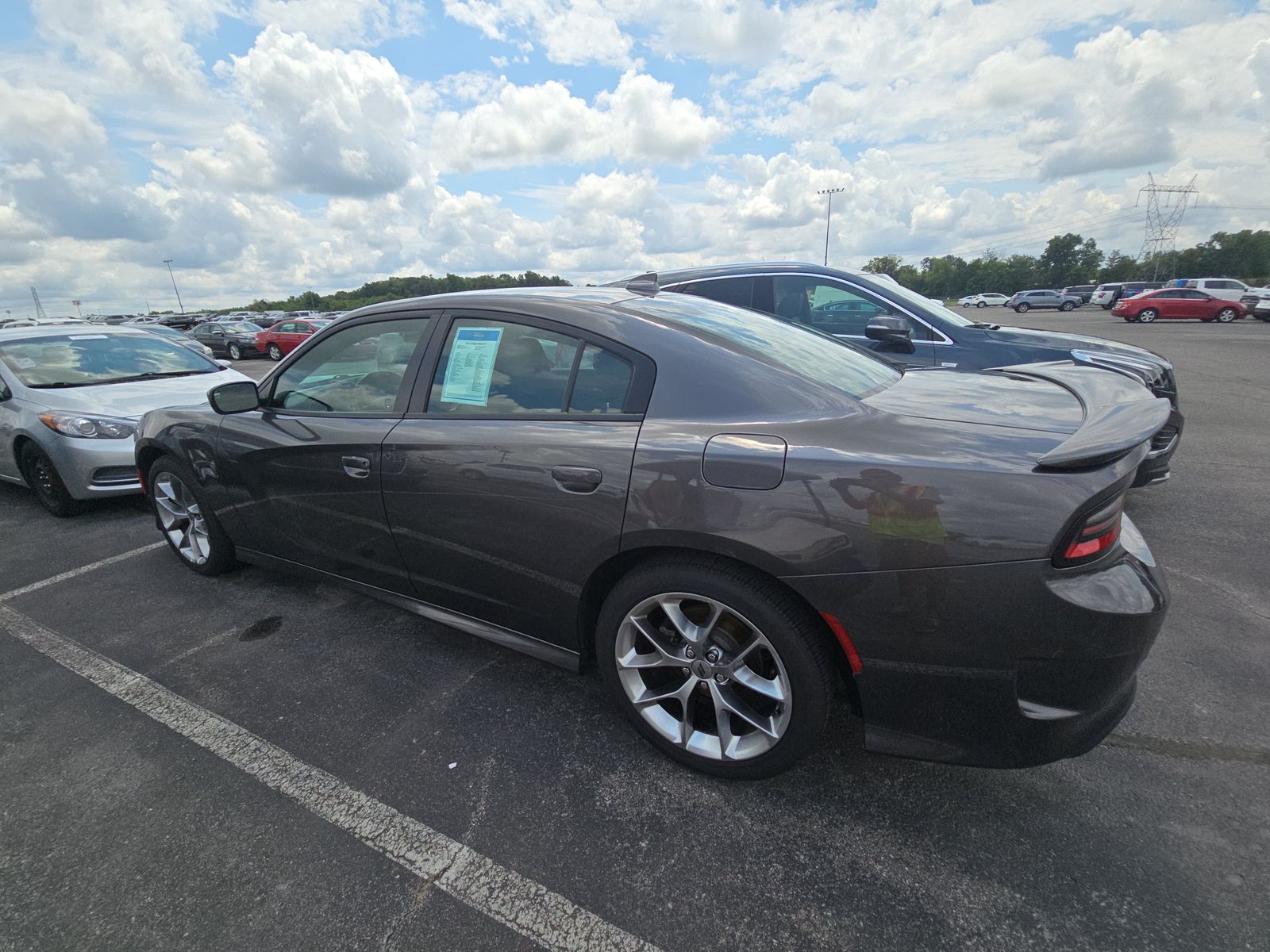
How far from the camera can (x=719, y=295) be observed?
19.1 feet

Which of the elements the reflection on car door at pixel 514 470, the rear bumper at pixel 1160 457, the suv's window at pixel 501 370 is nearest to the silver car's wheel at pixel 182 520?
the reflection on car door at pixel 514 470

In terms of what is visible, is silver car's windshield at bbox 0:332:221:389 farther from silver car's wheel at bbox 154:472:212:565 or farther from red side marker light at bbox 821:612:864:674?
red side marker light at bbox 821:612:864:674

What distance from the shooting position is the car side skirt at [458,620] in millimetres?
2324

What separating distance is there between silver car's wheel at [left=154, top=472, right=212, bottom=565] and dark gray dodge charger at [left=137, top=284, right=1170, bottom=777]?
110 cm

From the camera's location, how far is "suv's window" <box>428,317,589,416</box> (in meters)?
2.23

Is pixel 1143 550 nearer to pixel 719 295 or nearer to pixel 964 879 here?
pixel 964 879

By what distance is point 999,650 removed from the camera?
1583 millimetres

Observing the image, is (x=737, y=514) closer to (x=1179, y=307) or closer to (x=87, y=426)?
(x=87, y=426)

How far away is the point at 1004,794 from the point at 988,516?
1.05 metres

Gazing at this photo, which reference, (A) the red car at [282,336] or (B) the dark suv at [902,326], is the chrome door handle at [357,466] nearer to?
Result: (B) the dark suv at [902,326]

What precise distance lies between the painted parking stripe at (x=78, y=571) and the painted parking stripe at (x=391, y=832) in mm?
1400

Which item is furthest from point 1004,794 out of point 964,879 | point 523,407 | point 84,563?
point 84,563

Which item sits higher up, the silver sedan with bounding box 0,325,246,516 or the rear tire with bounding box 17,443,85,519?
the silver sedan with bounding box 0,325,246,516

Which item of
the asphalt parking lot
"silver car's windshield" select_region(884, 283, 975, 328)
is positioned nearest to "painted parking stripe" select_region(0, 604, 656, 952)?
the asphalt parking lot
